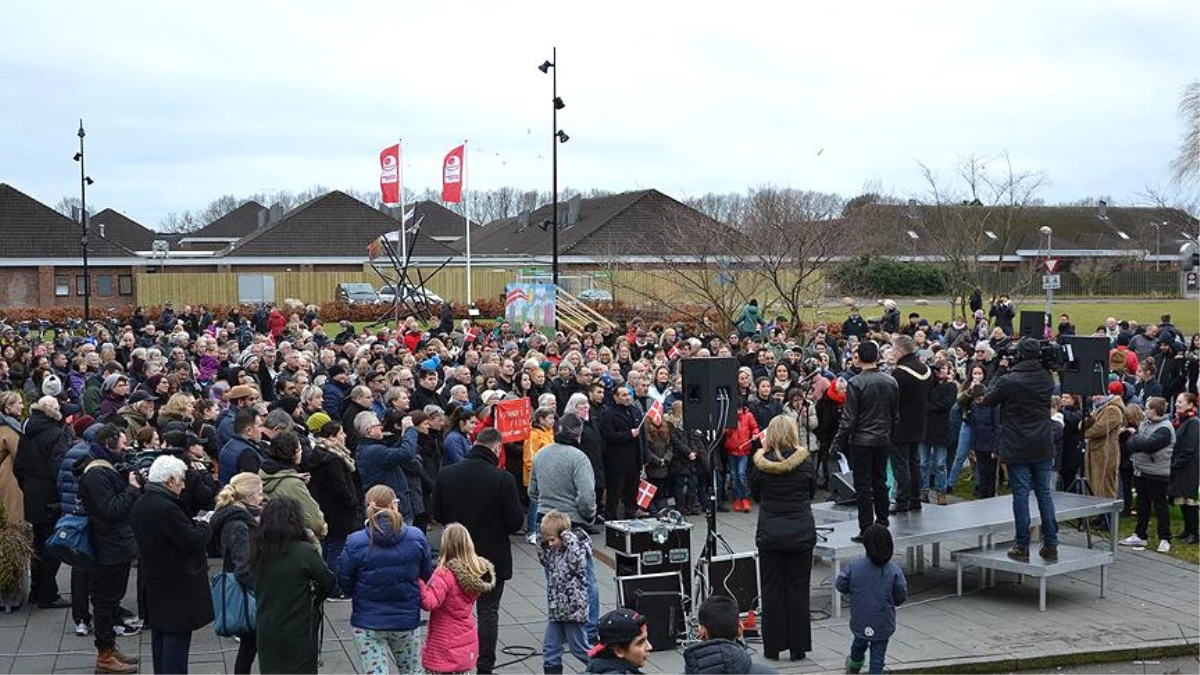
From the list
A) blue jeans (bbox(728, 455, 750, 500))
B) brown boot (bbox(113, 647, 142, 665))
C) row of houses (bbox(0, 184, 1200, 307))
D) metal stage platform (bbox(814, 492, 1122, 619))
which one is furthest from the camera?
row of houses (bbox(0, 184, 1200, 307))

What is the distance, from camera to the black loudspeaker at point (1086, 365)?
46.1 feet

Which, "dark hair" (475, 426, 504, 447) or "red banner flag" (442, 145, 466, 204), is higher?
"red banner flag" (442, 145, 466, 204)

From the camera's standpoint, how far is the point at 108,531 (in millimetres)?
9531

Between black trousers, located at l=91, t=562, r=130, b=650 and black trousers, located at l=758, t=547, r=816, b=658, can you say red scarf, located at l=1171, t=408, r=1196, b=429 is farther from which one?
black trousers, located at l=91, t=562, r=130, b=650

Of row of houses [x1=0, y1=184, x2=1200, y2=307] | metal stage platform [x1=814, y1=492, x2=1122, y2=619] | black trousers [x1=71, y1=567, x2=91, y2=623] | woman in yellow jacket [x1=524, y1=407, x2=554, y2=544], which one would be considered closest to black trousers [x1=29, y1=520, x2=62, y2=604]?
black trousers [x1=71, y1=567, x2=91, y2=623]

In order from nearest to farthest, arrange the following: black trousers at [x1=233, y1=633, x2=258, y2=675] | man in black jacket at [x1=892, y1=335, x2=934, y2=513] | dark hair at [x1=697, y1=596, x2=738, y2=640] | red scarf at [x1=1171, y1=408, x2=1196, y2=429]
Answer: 1. dark hair at [x1=697, y1=596, x2=738, y2=640]
2. black trousers at [x1=233, y1=633, x2=258, y2=675]
3. man in black jacket at [x1=892, y1=335, x2=934, y2=513]
4. red scarf at [x1=1171, y1=408, x2=1196, y2=429]

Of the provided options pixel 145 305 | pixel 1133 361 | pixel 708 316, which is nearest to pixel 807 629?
pixel 1133 361

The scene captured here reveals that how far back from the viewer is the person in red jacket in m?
16.1

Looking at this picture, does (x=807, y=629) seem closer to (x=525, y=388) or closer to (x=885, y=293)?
(x=525, y=388)

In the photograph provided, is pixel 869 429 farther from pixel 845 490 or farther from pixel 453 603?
pixel 453 603

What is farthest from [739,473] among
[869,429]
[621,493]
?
[869,429]

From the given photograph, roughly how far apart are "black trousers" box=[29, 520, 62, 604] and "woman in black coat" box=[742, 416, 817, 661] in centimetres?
639

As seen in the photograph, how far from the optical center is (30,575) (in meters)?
11.3

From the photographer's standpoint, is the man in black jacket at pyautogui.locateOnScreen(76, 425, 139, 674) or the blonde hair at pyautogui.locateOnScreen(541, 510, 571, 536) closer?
the blonde hair at pyautogui.locateOnScreen(541, 510, 571, 536)
